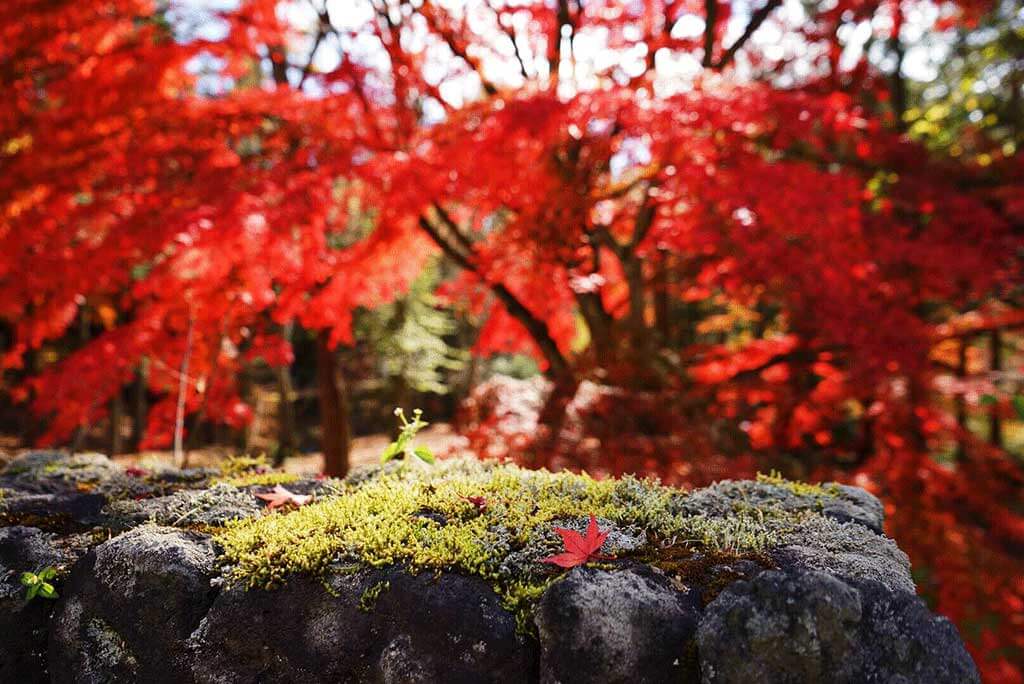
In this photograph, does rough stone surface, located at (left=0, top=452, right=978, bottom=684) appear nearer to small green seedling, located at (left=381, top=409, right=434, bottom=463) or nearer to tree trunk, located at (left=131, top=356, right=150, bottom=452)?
small green seedling, located at (left=381, top=409, right=434, bottom=463)

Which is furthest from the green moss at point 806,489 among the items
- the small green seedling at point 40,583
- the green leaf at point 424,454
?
the small green seedling at point 40,583

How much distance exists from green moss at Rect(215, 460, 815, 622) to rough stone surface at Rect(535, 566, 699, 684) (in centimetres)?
11

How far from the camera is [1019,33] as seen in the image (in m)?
10.8

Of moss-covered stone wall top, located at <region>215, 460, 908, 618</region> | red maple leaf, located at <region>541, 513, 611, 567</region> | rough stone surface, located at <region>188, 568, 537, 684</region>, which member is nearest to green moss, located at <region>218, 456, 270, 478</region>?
moss-covered stone wall top, located at <region>215, 460, 908, 618</region>

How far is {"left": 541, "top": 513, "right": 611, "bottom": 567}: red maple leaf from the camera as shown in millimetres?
1816

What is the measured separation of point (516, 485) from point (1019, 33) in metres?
12.4

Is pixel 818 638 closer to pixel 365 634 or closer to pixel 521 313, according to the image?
pixel 365 634

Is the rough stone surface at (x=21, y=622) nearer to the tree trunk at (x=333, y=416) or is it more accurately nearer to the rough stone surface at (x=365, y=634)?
the rough stone surface at (x=365, y=634)

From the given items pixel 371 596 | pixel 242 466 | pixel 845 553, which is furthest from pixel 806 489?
pixel 242 466

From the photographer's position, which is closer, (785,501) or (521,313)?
(785,501)

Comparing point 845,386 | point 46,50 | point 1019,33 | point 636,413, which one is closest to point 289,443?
point 46,50

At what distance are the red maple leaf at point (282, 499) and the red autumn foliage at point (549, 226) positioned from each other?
2.84 meters

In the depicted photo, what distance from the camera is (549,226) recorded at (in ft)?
22.0

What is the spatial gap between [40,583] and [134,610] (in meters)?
0.44
